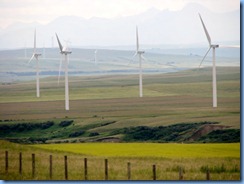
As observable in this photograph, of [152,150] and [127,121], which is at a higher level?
[127,121]

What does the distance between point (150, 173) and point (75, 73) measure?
13070 cm

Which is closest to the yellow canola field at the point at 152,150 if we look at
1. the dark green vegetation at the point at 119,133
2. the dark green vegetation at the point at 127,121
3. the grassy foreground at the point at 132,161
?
the grassy foreground at the point at 132,161

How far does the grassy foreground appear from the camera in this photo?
25.6m

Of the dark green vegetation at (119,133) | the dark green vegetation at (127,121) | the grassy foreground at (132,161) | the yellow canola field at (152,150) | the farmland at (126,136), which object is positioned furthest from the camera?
the dark green vegetation at (127,121)

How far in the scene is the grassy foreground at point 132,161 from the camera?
25.6 metres

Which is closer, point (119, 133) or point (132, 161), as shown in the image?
point (132, 161)

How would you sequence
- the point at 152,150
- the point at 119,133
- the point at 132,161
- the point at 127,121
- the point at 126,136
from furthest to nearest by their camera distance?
the point at 127,121, the point at 119,133, the point at 126,136, the point at 152,150, the point at 132,161

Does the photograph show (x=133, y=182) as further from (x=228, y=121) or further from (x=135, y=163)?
(x=228, y=121)

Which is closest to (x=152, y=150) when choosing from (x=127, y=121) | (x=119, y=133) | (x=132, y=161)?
(x=132, y=161)

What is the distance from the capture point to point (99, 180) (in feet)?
82.2

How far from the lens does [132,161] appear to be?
94.1 ft

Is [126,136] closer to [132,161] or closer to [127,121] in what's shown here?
[127,121]

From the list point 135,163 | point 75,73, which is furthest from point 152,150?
point 75,73

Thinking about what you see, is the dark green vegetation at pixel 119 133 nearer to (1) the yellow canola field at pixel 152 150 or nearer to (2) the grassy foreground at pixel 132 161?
(1) the yellow canola field at pixel 152 150
